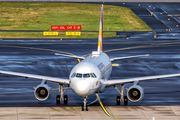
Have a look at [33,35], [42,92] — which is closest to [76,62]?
[42,92]

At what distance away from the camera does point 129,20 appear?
116062mm

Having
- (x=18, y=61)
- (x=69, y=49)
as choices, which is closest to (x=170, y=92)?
(x=18, y=61)

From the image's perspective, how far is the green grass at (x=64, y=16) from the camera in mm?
109000

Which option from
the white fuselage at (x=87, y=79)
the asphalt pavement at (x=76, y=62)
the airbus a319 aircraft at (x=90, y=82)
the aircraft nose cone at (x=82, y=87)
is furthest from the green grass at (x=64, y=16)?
the aircraft nose cone at (x=82, y=87)

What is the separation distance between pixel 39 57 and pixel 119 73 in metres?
18.5

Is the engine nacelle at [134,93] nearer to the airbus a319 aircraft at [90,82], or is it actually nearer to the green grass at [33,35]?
the airbus a319 aircraft at [90,82]

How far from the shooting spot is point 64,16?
120m

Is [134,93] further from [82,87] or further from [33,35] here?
[33,35]

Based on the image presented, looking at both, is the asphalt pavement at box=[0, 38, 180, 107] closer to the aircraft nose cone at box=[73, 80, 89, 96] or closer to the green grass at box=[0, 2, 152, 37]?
the aircraft nose cone at box=[73, 80, 89, 96]

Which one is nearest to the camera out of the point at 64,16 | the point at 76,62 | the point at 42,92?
the point at 42,92

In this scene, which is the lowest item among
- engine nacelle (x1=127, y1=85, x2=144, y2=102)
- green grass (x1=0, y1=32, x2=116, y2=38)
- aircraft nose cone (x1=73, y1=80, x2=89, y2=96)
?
engine nacelle (x1=127, y1=85, x2=144, y2=102)

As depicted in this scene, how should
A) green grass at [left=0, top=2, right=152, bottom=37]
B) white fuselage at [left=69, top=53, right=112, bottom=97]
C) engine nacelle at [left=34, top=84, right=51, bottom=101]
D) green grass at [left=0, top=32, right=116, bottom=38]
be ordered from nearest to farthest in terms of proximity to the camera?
white fuselage at [left=69, top=53, right=112, bottom=97] → engine nacelle at [left=34, top=84, right=51, bottom=101] → green grass at [left=0, top=32, right=116, bottom=38] → green grass at [left=0, top=2, right=152, bottom=37]

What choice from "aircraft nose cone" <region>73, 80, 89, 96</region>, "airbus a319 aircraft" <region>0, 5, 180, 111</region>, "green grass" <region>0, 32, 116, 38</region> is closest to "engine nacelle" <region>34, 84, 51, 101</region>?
"airbus a319 aircraft" <region>0, 5, 180, 111</region>

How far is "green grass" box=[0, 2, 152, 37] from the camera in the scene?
10900 centimetres
